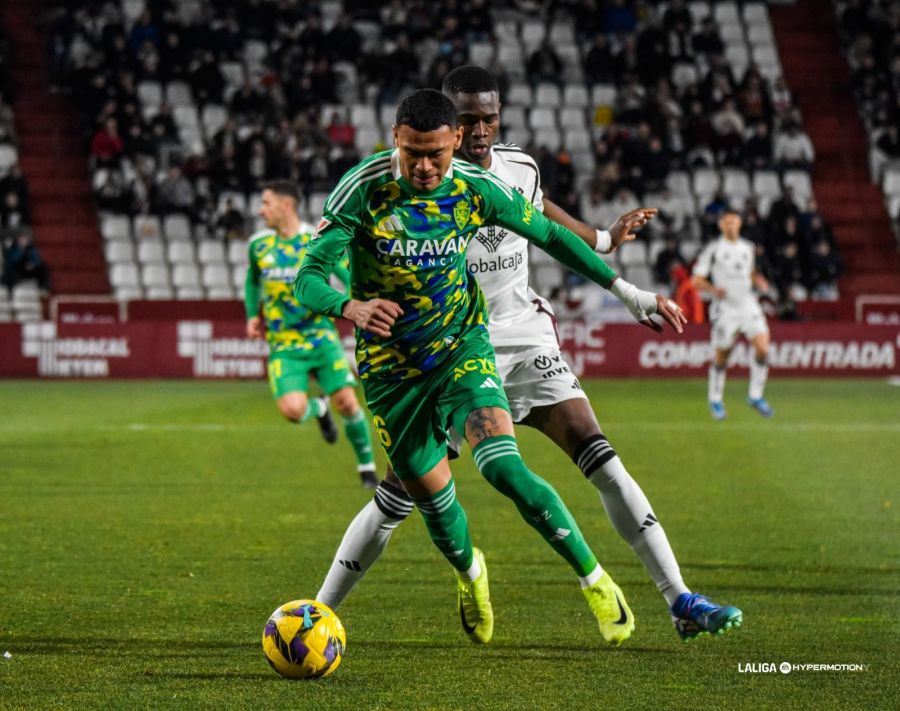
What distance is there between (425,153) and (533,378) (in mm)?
1331

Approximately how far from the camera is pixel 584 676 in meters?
5.43

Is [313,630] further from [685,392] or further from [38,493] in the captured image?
[685,392]

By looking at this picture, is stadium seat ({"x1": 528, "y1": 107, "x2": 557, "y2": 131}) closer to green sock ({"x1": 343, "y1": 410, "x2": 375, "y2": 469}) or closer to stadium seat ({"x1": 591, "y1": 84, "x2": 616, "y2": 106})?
stadium seat ({"x1": 591, "y1": 84, "x2": 616, "y2": 106})

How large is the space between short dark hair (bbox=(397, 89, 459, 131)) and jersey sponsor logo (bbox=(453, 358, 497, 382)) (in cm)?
92

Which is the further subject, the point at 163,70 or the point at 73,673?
the point at 163,70

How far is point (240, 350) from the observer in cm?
2436

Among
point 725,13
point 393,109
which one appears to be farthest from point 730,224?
point 725,13

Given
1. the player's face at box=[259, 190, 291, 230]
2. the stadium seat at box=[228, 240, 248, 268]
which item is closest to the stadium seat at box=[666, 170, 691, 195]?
the stadium seat at box=[228, 240, 248, 268]

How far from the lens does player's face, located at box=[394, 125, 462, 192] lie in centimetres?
549

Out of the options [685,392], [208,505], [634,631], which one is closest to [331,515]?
[208,505]

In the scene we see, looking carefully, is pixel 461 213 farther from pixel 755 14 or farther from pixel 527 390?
pixel 755 14

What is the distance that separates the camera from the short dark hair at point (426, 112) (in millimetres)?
5469

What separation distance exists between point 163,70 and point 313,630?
983 inches
